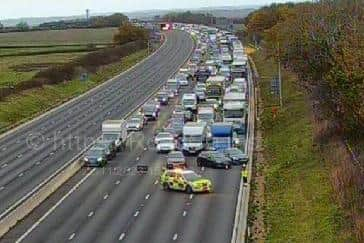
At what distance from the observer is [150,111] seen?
3172 inches

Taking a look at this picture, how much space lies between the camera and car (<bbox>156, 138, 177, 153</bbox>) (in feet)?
202

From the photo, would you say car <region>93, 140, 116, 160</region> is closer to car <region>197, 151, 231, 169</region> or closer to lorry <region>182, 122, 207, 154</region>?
lorry <region>182, 122, 207, 154</region>


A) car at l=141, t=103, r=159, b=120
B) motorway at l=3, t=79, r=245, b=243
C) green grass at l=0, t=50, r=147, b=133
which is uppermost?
motorway at l=3, t=79, r=245, b=243

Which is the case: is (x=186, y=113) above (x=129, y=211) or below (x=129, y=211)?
below

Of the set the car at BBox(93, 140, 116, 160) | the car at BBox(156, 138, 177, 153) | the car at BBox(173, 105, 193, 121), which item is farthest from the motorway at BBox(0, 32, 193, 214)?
the car at BBox(173, 105, 193, 121)

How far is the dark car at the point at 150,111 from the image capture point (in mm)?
79938

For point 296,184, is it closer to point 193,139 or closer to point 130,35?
point 193,139

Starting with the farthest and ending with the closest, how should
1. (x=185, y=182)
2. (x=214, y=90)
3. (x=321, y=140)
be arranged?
(x=214, y=90) → (x=321, y=140) → (x=185, y=182)

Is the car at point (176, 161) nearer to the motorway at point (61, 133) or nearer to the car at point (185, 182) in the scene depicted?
the car at point (185, 182)

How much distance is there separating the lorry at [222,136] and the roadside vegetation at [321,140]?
9.71 feet

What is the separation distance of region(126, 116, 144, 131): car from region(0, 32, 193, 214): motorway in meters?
2.85

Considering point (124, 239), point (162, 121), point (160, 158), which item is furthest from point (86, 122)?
point (124, 239)

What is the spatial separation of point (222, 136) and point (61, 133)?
757 inches

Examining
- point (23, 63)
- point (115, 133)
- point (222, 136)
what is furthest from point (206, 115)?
point (23, 63)
